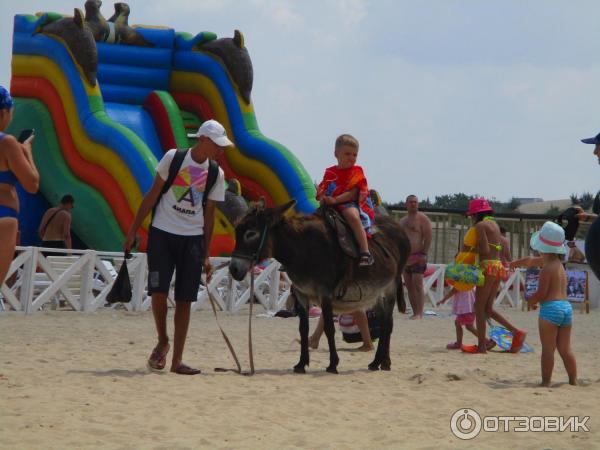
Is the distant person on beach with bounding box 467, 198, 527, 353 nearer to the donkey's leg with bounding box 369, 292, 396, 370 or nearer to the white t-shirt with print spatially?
the donkey's leg with bounding box 369, 292, 396, 370

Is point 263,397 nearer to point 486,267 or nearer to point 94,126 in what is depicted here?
point 486,267

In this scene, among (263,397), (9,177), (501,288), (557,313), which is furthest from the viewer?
(501,288)

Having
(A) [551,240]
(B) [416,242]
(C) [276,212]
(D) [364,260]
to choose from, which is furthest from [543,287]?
(B) [416,242]

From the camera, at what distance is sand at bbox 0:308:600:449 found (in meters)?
4.37

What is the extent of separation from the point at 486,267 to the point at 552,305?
2.22 meters

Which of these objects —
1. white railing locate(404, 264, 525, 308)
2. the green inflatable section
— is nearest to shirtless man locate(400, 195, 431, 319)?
white railing locate(404, 264, 525, 308)

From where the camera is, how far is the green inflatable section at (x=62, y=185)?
1532 cm

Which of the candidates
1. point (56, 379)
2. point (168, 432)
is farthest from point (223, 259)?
point (168, 432)

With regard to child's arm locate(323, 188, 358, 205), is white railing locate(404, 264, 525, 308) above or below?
below

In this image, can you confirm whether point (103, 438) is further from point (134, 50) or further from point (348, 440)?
point (134, 50)

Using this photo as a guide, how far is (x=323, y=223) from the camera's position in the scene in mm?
7266

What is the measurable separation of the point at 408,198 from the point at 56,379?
8.32 metres

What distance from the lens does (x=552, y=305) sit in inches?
264

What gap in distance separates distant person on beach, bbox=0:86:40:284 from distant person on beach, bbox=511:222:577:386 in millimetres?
3781
